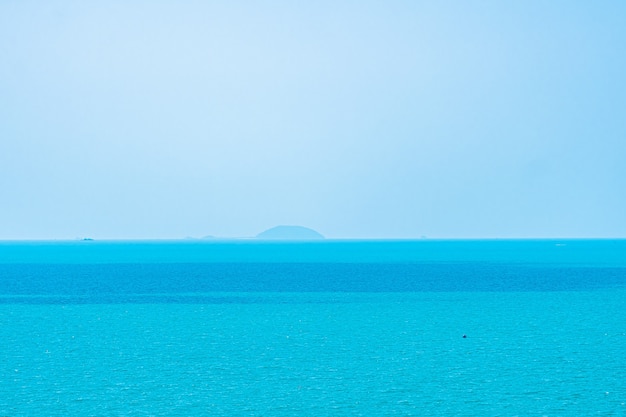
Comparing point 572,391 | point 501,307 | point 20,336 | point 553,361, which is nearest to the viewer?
point 572,391

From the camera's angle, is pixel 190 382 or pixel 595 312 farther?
pixel 595 312

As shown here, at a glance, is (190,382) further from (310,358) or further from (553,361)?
(553,361)

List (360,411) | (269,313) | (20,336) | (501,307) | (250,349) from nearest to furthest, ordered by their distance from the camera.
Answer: (360,411) → (250,349) → (20,336) → (269,313) → (501,307)

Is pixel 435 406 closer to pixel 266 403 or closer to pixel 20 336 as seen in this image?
pixel 266 403

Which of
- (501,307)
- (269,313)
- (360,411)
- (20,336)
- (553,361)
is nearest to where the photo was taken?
(360,411)

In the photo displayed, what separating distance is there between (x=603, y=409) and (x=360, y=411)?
873 cm

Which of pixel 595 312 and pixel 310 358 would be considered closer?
pixel 310 358

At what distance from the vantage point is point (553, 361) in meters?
37.9

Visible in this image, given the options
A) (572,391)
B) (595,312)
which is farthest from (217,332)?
(595,312)

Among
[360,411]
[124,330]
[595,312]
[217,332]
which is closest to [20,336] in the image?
[124,330]

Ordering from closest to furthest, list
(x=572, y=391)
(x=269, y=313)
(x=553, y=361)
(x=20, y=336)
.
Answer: (x=572, y=391)
(x=553, y=361)
(x=20, y=336)
(x=269, y=313)

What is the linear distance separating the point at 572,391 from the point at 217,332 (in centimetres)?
2251

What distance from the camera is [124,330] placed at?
162 feet

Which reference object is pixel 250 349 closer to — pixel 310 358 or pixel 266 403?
pixel 310 358
